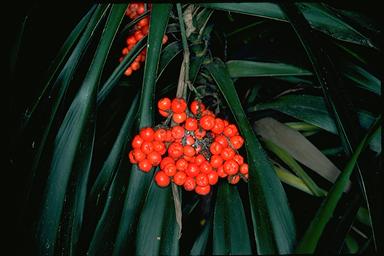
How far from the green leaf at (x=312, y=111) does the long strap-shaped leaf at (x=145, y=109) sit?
17.6 inches

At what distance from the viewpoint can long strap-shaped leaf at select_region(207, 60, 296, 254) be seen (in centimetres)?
52

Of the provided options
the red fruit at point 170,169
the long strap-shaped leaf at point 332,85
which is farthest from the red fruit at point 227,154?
the long strap-shaped leaf at point 332,85

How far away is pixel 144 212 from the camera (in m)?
0.64

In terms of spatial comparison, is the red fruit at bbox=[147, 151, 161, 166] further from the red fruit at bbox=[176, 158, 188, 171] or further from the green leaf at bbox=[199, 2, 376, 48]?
the green leaf at bbox=[199, 2, 376, 48]

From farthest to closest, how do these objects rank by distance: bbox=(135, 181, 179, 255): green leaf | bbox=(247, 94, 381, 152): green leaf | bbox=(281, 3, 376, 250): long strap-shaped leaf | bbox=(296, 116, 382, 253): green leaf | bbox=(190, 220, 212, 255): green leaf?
1. bbox=(190, 220, 212, 255): green leaf
2. bbox=(247, 94, 381, 152): green leaf
3. bbox=(135, 181, 179, 255): green leaf
4. bbox=(281, 3, 376, 250): long strap-shaped leaf
5. bbox=(296, 116, 382, 253): green leaf

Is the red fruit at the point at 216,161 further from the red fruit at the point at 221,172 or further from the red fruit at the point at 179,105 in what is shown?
the red fruit at the point at 179,105

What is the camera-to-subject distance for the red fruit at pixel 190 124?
614 mm

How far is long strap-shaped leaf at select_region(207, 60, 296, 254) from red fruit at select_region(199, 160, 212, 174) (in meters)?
0.09

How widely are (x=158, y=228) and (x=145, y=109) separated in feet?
0.83

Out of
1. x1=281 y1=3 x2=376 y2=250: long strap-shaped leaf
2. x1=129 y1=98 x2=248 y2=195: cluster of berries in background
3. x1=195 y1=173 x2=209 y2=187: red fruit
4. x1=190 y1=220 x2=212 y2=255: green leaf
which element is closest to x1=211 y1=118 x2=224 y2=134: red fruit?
x1=129 y1=98 x2=248 y2=195: cluster of berries in background

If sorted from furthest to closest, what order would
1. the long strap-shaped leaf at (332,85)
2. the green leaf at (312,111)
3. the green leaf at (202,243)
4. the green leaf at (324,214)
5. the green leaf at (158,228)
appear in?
the green leaf at (202,243) → the green leaf at (312,111) → the green leaf at (158,228) → the long strap-shaped leaf at (332,85) → the green leaf at (324,214)

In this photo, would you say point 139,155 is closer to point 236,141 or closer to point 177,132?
point 177,132

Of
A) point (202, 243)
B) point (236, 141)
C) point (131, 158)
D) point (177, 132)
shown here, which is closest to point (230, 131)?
point (236, 141)

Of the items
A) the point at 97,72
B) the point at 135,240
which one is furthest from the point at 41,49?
the point at 135,240
